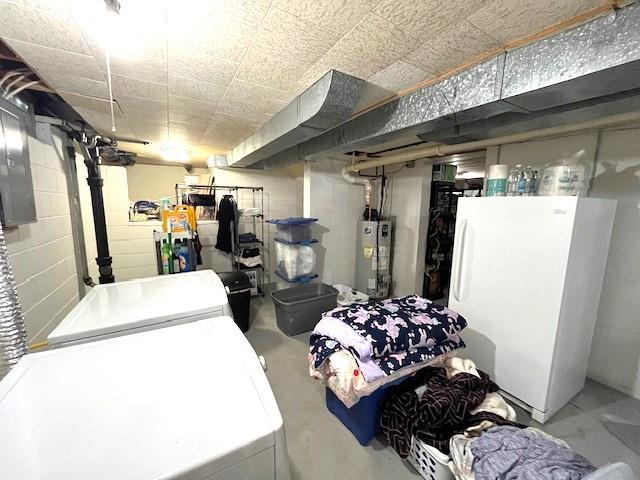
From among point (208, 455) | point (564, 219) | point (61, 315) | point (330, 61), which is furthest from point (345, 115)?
point (61, 315)

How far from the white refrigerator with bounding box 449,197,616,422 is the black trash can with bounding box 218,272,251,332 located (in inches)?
87.0

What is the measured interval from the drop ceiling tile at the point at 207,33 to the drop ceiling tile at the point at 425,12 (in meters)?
0.63

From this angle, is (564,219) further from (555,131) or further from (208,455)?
(208,455)

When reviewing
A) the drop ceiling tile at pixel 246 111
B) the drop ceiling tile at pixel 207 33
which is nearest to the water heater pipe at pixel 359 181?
the drop ceiling tile at pixel 246 111

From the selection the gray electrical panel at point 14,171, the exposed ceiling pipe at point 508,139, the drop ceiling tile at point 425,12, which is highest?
the drop ceiling tile at point 425,12

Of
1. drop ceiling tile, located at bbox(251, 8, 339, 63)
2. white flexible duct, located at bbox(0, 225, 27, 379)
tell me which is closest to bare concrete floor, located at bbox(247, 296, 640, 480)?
white flexible duct, located at bbox(0, 225, 27, 379)

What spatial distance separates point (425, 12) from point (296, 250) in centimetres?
254

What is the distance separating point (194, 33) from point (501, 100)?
1608mm

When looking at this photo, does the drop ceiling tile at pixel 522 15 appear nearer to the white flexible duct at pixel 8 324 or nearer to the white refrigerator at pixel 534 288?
the white refrigerator at pixel 534 288

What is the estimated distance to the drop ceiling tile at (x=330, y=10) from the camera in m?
1.02

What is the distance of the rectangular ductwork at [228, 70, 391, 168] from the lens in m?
1.58

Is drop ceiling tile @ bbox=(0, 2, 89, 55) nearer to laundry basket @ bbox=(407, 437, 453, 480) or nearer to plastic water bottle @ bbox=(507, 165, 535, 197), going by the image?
laundry basket @ bbox=(407, 437, 453, 480)

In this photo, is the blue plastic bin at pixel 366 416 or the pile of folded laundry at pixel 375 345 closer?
the pile of folded laundry at pixel 375 345

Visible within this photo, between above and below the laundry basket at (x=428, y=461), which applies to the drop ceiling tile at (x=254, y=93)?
above
